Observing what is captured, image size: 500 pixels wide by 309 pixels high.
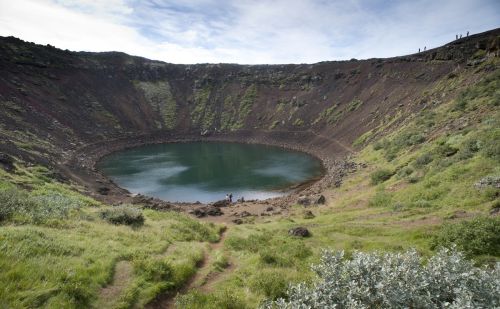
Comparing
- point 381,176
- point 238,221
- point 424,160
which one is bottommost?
point 238,221

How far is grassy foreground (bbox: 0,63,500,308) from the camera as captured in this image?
1162 cm

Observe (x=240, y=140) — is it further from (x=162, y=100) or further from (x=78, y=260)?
(x=78, y=260)

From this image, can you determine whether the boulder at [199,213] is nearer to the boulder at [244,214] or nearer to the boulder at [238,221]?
the boulder at [244,214]

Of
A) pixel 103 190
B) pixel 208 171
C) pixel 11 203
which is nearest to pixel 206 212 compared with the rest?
pixel 103 190

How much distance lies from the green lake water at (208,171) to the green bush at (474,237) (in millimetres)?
40378

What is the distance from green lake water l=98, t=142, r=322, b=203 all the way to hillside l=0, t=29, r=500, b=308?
5623 millimetres

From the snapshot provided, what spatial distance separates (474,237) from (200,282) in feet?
42.6

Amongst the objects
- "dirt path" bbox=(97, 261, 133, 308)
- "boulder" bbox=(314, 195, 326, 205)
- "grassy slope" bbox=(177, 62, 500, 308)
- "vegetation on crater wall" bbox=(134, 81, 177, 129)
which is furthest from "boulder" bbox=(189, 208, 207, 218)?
"vegetation on crater wall" bbox=(134, 81, 177, 129)

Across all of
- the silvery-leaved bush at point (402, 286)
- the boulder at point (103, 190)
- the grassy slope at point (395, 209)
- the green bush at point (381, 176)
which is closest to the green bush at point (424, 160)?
the grassy slope at point (395, 209)

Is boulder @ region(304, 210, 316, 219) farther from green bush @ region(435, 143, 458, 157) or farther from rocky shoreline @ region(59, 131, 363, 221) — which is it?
green bush @ region(435, 143, 458, 157)

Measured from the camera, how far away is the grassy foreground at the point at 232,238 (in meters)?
11.6

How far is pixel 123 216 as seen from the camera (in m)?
23.0

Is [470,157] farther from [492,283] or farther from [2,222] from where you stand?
[2,222]

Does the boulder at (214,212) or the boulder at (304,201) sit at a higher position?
the boulder at (304,201)
